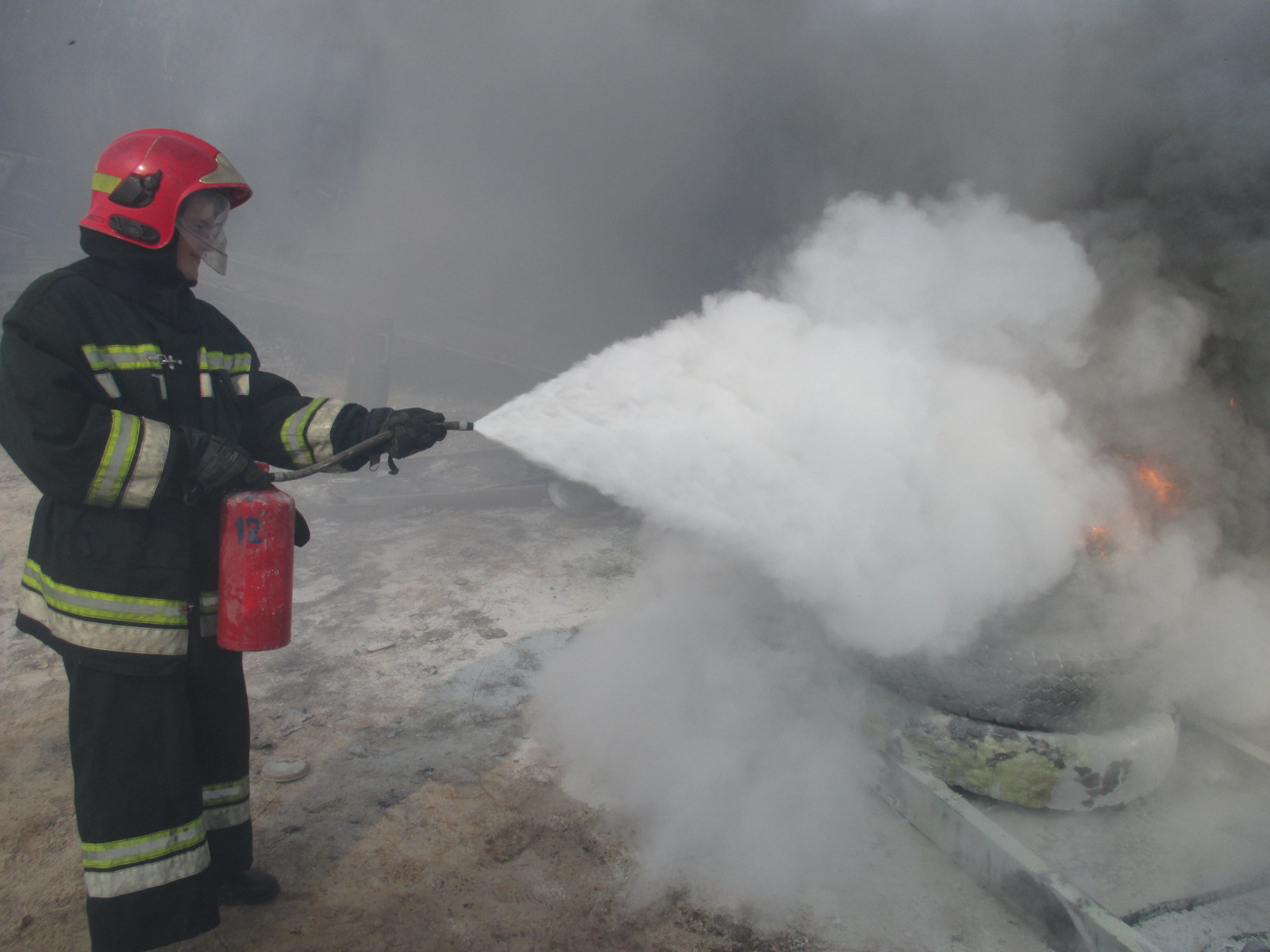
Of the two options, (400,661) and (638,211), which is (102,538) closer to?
(400,661)

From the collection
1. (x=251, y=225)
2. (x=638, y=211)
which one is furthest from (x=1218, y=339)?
(x=251, y=225)

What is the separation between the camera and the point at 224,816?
2115 millimetres

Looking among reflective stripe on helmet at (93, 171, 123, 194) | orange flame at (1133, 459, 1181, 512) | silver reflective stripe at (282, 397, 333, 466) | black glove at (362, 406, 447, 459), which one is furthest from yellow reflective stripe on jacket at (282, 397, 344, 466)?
orange flame at (1133, 459, 1181, 512)

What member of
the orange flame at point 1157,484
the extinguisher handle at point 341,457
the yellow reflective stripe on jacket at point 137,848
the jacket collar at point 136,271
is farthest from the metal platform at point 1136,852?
the jacket collar at point 136,271

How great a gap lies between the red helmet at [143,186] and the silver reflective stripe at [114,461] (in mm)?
505

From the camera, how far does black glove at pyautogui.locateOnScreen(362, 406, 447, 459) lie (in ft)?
7.58

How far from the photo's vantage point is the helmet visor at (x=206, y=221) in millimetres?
1893

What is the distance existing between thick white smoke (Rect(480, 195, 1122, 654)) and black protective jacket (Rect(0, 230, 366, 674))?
1.03 m

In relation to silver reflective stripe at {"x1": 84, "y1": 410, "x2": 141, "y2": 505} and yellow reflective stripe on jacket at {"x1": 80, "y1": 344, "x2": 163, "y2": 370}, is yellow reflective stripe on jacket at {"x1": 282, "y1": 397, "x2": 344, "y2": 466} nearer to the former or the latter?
yellow reflective stripe on jacket at {"x1": 80, "y1": 344, "x2": 163, "y2": 370}

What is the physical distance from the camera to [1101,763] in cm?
250

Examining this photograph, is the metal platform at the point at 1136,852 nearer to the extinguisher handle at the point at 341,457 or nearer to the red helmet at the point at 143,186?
the extinguisher handle at the point at 341,457

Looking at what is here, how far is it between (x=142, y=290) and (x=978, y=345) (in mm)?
2922

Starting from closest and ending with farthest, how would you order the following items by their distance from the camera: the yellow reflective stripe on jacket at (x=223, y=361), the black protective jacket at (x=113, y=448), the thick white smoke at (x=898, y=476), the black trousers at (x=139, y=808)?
the black protective jacket at (x=113, y=448)
the black trousers at (x=139, y=808)
the yellow reflective stripe on jacket at (x=223, y=361)
the thick white smoke at (x=898, y=476)

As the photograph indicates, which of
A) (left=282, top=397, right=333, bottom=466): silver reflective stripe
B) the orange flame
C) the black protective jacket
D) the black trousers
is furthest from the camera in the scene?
the orange flame
